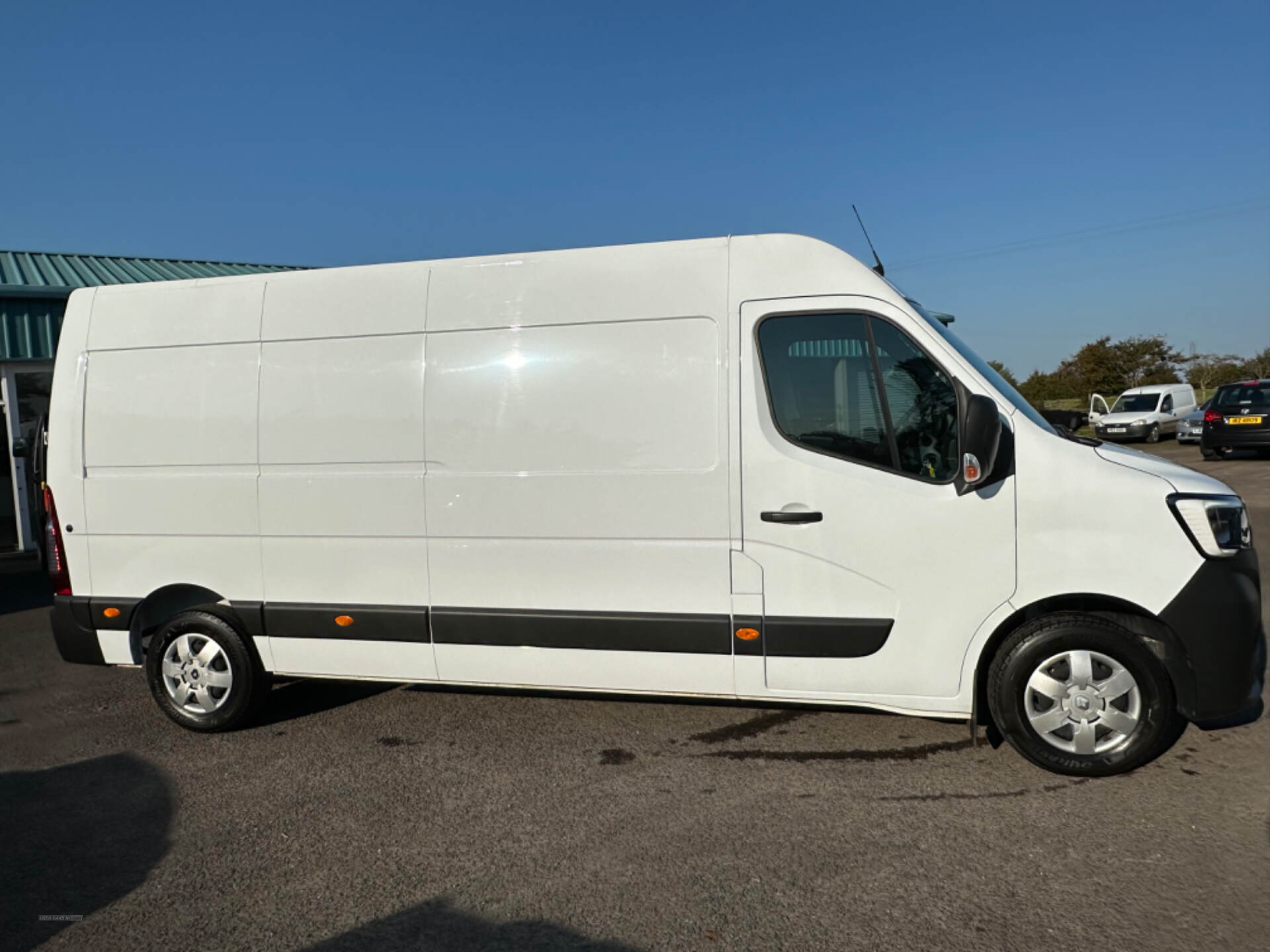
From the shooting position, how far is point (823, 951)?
291 centimetres

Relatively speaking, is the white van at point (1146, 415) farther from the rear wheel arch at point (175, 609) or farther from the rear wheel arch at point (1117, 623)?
the rear wheel arch at point (175, 609)

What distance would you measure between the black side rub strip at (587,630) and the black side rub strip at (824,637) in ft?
0.71

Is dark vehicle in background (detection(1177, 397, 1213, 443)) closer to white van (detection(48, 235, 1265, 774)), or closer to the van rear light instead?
white van (detection(48, 235, 1265, 774))

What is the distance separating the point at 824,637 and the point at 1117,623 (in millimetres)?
1240

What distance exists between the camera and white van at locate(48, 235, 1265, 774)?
401 centimetres

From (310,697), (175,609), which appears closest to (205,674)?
(175,609)

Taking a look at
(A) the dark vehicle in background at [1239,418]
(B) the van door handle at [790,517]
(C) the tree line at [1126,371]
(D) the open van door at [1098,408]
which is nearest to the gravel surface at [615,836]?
(B) the van door handle at [790,517]

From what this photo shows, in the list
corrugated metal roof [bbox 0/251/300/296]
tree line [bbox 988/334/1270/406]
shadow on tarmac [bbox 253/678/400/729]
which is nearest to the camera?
shadow on tarmac [bbox 253/678/400/729]

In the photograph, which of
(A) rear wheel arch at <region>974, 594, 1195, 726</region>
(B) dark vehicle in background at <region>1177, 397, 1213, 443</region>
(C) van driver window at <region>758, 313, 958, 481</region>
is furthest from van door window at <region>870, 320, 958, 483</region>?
(B) dark vehicle in background at <region>1177, 397, 1213, 443</region>

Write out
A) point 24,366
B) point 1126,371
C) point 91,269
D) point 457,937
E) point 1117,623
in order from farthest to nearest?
1. point 1126,371
2. point 91,269
3. point 24,366
4. point 1117,623
5. point 457,937

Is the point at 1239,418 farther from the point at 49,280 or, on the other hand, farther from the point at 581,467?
the point at 49,280

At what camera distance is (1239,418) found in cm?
1906

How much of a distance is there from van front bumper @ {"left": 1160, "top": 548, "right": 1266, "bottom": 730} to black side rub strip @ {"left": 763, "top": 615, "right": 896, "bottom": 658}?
1.18 meters

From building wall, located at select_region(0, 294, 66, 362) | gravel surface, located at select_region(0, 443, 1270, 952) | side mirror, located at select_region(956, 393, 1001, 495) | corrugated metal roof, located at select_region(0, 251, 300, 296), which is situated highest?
corrugated metal roof, located at select_region(0, 251, 300, 296)
